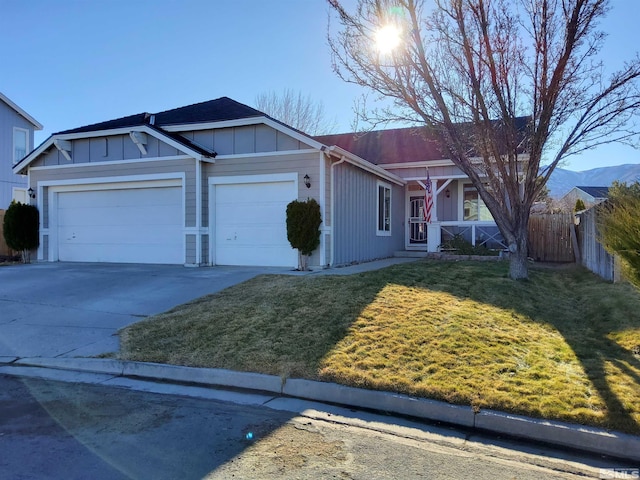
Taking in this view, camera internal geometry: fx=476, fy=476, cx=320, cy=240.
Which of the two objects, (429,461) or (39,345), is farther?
(39,345)

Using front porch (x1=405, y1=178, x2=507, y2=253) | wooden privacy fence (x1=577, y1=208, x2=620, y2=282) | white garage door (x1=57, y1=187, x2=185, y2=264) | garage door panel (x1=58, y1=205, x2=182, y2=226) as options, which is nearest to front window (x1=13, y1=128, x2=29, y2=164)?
white garage door (x1=57, y1=187, x2=185, y2=264)

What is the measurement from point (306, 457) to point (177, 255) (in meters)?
10.1

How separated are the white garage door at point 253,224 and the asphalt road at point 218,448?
7.47m

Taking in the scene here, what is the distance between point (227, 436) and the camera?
3.99 m

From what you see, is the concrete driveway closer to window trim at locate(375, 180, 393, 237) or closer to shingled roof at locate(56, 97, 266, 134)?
shingled roof at locate(56, 97, 266, 134)

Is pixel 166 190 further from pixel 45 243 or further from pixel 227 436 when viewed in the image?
pixel 227 436

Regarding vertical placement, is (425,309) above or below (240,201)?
below

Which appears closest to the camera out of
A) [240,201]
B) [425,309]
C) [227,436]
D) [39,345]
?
[227,436]

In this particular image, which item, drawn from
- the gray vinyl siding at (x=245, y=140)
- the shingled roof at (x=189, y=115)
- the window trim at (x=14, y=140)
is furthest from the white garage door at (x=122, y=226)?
the window trim at (x=14, y=140)

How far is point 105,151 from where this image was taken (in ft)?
44.5

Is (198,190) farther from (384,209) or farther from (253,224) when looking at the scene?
(384,209)

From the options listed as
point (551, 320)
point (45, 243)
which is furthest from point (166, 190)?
point (551, 320)


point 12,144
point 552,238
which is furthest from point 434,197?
point 12,144

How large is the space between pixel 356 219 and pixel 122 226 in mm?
6699
